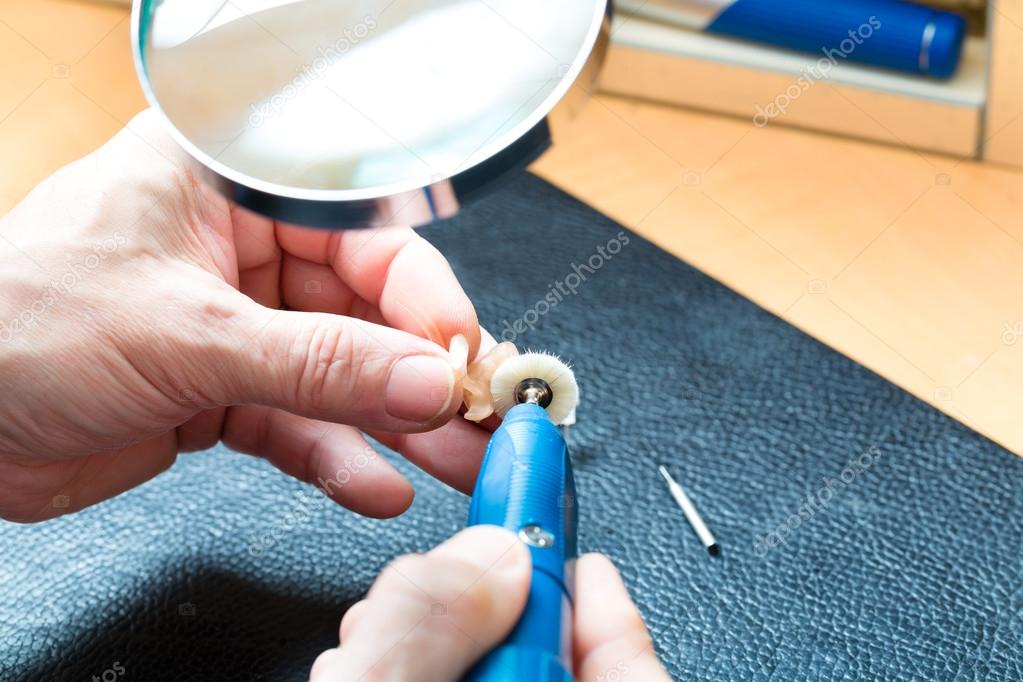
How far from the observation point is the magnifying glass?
1.20 ft

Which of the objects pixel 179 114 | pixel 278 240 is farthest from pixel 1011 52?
pixel 179 114

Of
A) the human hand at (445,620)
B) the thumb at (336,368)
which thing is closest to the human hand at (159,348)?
the thumb at (336,368)

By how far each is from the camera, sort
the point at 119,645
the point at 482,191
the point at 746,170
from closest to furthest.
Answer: the point at 482,191
the point at 119,645
the point at 746,170

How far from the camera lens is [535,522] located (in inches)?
20.4

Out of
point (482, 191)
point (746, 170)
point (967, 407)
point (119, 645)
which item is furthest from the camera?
point (746, 170)

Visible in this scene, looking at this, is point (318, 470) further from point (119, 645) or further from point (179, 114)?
point (179, 114)

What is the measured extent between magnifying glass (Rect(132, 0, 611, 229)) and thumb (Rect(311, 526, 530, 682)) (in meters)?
0.17

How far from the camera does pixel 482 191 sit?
1.22 feet

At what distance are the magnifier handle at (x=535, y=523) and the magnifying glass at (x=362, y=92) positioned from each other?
19 cm

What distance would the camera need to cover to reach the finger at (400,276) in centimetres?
68

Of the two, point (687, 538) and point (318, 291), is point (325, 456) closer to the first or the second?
point (318, 291)

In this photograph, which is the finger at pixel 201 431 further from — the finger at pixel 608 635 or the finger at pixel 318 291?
the finger at pixel 608 635

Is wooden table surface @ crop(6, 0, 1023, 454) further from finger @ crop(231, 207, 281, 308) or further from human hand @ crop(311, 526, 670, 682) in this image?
human hand @ crop(311, 526, 670, 682)

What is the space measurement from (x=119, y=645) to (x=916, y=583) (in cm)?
48
